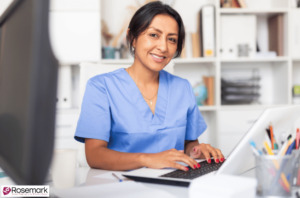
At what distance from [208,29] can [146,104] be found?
1.53m

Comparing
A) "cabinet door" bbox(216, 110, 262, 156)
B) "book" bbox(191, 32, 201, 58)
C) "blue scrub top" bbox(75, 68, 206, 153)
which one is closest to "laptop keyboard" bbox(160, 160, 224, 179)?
"blue scrub top" bbox(75, 68, 206, 153)

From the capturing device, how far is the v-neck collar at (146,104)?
50.9 inches

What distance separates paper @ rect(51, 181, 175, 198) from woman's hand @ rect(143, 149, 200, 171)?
210 millimetres

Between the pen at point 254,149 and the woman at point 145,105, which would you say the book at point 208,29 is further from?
the pen at point 254,149

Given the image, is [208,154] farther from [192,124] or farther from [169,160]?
[192,124]

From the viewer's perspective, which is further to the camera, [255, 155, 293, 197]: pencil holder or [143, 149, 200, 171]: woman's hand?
[143, 149, 200, 171]: woman's hand

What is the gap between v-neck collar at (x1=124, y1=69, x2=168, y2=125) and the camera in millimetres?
1294

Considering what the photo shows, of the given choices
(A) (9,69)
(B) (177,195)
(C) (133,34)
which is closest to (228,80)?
(C) (133,34)

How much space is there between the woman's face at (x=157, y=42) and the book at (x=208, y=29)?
1.29m

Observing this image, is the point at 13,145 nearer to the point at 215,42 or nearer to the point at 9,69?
the point at 9,69

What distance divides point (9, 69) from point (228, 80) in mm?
2353

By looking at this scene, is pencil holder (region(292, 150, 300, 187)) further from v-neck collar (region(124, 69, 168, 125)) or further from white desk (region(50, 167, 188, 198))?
v-neck collar (region(124, 69, 168, 125))

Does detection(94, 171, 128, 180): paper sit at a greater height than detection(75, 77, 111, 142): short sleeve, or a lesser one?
lesser

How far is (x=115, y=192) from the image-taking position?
0.67 m
